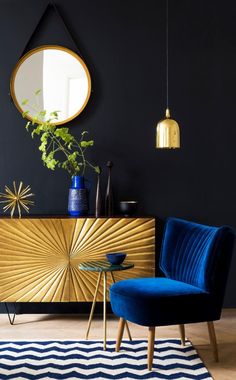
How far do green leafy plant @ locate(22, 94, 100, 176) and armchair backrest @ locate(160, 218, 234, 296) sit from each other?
3.02ft

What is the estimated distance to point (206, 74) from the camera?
4.68 meters

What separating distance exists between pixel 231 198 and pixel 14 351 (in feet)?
6.79

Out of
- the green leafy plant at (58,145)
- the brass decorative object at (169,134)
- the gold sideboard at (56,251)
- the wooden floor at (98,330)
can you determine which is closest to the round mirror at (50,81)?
the green leafy plant at (58,145)

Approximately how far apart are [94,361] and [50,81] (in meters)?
2.20

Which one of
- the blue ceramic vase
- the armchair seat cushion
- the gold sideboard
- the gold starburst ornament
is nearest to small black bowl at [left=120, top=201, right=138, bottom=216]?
the gold sideboard

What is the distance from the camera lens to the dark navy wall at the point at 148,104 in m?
4.67

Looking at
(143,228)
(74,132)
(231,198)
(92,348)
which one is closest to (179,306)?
(92,348)

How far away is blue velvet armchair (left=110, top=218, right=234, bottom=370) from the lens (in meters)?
3.35

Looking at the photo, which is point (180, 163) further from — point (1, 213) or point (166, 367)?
point (166, 367)

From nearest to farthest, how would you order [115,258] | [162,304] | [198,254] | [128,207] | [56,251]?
[162,304] < [198,254] < [115,258] < [56,251] < [128,207]

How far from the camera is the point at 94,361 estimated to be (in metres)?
3.45

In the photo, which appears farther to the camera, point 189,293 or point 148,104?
point 148,104

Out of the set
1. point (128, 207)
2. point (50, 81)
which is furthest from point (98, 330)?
point (50, 81)

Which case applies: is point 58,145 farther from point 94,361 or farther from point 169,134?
point 94,361
